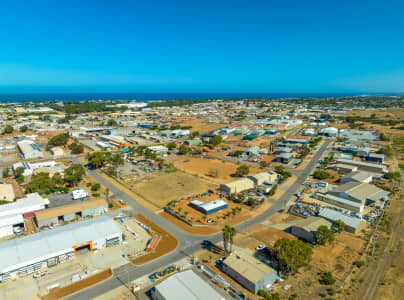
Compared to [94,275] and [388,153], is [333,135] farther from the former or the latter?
[94,275]

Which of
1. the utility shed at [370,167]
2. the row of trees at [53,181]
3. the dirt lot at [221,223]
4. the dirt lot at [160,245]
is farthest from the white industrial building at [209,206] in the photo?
the utility shed at [370,167]

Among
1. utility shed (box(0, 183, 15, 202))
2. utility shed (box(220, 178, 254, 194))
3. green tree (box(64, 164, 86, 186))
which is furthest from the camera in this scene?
green tree (box(64, 164, 86, 186))

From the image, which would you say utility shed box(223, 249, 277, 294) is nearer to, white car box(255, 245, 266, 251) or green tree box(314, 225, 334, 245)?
white car box(255, 245, 266, 251)

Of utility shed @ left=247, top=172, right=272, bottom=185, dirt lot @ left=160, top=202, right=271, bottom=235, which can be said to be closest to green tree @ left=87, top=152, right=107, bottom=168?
dirt lot @ left=160, top=202, right=271, bottom=235

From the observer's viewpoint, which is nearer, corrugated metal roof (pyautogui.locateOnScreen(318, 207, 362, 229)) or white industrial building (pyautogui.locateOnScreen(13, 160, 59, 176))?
corrugated metal roof (pyautogui.locateOnScreen(318, 207, 362, 229))

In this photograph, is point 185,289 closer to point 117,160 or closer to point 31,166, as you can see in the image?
point 117,160

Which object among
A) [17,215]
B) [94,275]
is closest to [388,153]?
[94,275]
